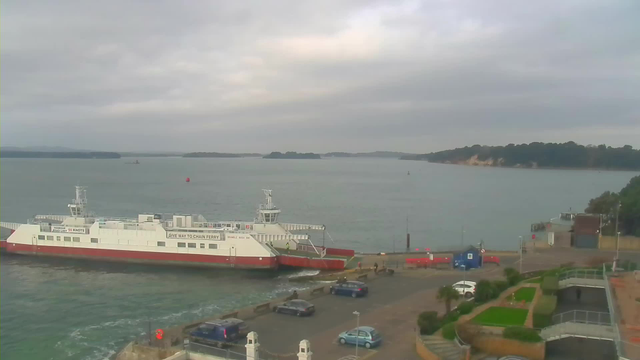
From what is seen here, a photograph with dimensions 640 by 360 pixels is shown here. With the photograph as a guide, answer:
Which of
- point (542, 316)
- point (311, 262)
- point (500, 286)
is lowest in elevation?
point (311, 262)

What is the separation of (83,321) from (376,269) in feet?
57.7

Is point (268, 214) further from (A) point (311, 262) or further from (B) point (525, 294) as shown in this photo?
(B) point (525, 294)

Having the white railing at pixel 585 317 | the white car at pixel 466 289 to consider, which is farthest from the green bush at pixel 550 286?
the white car at pixel 466 289

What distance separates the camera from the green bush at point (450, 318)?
20953 millimetres

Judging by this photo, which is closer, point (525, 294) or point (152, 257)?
point (525, 294)

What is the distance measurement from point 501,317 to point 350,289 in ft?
28.2

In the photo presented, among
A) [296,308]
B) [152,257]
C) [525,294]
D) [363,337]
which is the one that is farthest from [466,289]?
[152,257]

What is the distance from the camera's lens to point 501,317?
21.5 meters

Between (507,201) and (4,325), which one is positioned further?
(507,201)

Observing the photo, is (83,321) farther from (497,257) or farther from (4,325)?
(497,257)

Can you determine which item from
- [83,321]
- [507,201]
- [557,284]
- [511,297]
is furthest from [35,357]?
[507,201]

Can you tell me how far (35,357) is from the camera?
25.0m

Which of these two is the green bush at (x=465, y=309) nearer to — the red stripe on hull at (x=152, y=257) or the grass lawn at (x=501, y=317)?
the grass lawn at (x=501, y=317)

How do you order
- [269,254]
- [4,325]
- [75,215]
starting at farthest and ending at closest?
[75,215] → [269,254] → [4,325]
